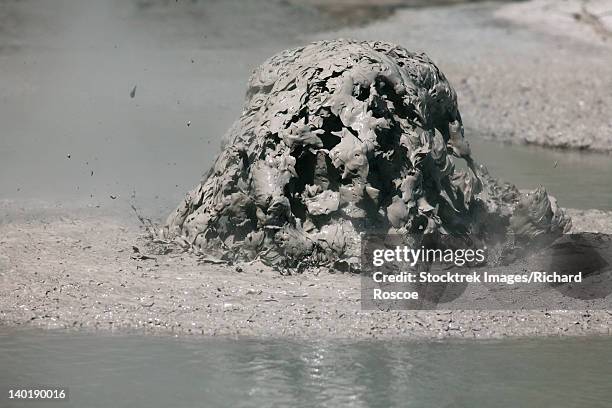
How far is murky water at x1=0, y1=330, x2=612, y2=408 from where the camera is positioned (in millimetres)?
6027

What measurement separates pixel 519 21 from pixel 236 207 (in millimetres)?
11701

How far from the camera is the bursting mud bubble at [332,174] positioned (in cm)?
769

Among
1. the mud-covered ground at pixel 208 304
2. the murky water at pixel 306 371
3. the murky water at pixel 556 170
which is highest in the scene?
the murky water at pixel 556 170

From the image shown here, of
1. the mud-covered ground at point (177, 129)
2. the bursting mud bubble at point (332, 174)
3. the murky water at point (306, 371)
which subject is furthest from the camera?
the bursting mud bubble at point (332, 174)

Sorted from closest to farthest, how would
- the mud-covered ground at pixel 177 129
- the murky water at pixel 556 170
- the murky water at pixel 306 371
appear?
the murky water at pixel 306 371, the mud-covered ground at pixel 177 129, the murky water at pixel 556 170

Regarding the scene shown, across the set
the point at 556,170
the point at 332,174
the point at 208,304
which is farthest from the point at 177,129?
the point at 208,304

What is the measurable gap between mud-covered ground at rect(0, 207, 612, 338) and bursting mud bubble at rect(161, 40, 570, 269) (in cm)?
21

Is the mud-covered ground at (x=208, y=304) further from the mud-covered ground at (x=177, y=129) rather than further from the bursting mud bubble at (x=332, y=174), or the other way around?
the bursting mud bubble at (x=332, y=174)

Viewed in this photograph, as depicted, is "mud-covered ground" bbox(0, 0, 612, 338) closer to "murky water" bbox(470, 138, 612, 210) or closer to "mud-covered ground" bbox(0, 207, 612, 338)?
"mud-covered ground" bbox(0, 207, 612, 338)

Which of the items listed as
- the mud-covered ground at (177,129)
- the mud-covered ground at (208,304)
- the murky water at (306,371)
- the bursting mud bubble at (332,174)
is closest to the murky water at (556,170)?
the mud-covered ground at (177,129)

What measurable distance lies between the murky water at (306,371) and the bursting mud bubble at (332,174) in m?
1.14

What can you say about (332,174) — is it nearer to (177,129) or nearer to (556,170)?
(556,170)

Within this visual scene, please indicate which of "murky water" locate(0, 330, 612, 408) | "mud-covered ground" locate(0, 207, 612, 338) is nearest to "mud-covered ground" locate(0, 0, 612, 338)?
"mud-covered ground" locate(0, 207, 612, 338)

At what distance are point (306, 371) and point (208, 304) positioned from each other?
1023 millimetres
